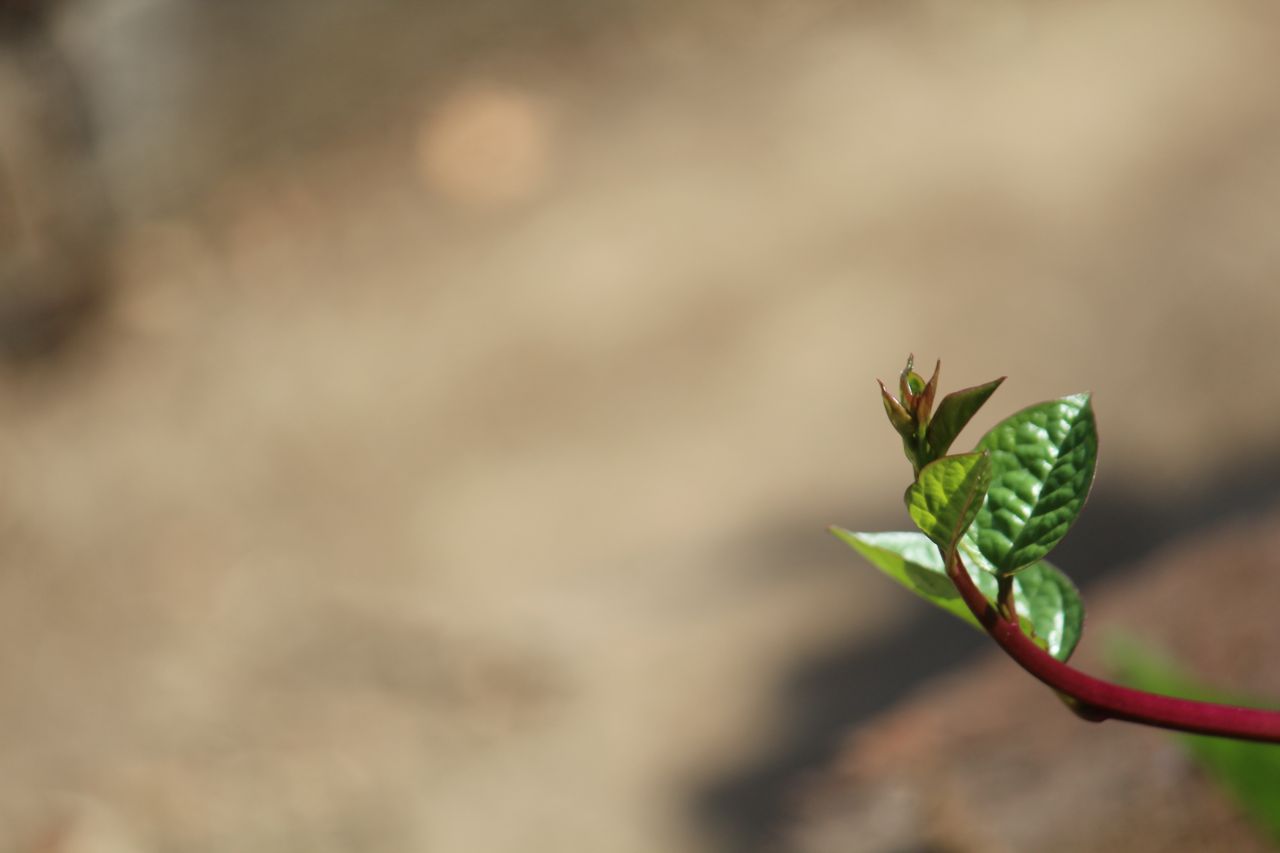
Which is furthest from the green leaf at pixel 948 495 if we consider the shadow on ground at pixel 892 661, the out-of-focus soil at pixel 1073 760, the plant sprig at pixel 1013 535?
the shadow on ground at pixel 892 661

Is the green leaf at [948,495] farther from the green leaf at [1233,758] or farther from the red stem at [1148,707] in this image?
the green leaf at [1233,758]

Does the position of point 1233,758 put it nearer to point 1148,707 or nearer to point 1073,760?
point 1073,760

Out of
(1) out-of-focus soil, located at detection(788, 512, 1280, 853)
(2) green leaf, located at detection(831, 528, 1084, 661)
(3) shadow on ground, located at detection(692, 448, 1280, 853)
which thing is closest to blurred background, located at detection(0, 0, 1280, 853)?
(3) shadow on ground, located at detection(692, 448, 1280, 853)

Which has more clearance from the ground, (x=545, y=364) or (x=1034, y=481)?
(x=545, y=364)

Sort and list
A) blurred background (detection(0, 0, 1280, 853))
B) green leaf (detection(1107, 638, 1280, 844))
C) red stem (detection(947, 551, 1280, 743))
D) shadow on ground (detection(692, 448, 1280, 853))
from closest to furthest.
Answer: red stem (detection(947, 551, 1280, 743))
green leaf (detection(1107, 638, 1280, 844))
shadow on ground (detection(692, 448, 1280, 853))
blurred background (detection(0, 0, 1280, 853))

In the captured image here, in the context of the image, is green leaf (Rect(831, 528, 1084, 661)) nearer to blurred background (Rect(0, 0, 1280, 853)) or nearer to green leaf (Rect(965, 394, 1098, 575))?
green leaf (Rect(965, 394, 1098, 575))

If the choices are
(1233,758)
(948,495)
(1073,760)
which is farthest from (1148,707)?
(1073,760)

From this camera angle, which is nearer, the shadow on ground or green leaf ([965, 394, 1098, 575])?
green leaf ([965, 394, 1098, 575])

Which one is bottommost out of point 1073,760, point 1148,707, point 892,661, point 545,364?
point 1148,707

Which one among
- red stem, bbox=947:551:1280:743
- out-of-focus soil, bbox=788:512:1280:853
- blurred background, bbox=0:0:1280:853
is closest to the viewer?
red stem, bbox=947:551:1280:743
